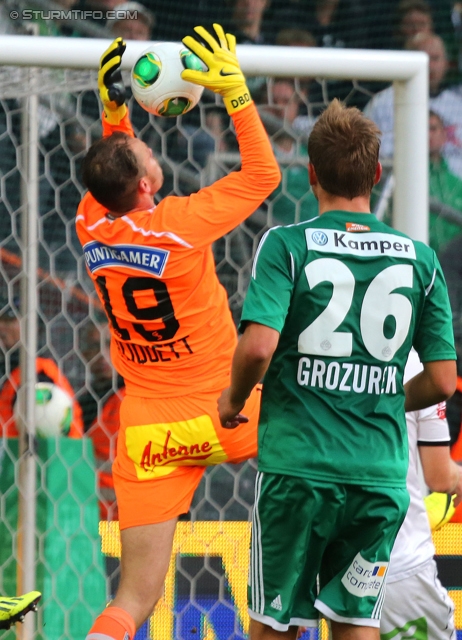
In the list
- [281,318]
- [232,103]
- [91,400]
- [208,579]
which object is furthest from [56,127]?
[281,318]

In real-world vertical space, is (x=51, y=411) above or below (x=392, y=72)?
below

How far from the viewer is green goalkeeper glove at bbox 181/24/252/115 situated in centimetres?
260

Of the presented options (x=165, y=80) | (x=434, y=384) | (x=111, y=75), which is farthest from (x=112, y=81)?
(x=434, y=384)

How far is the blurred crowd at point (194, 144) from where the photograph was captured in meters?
3.69

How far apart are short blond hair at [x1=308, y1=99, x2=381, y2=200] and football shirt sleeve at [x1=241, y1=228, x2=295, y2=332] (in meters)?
0.18

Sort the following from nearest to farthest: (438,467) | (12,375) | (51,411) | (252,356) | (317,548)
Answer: (252,356), (317,548), (438,467), (51,411), (12,375)

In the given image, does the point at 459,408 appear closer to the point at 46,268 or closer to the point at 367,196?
the point at 46,268

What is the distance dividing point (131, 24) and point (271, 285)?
2842mm

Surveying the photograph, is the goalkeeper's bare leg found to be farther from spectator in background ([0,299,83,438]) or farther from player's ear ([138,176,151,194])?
player's ear ([138,176,151,194])

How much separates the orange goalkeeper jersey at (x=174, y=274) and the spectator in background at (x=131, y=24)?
1801mm

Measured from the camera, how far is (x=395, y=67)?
10.5 feet

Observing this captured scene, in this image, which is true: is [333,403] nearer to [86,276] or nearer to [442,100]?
[86,276]

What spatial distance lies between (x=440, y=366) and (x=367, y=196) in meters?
0.42

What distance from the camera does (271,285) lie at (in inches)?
78.8
